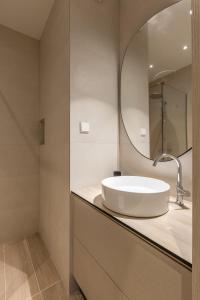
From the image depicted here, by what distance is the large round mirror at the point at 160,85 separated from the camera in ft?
3.43

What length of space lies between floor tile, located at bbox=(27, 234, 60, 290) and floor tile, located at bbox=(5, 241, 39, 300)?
0.04 meters

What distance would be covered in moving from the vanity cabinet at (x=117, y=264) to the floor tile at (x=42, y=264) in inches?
13.3

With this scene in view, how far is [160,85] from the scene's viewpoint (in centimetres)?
120

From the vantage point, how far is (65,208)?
53.7 inches

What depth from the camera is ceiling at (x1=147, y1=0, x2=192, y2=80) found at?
3.40ft

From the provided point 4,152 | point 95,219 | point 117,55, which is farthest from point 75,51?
point 4,152

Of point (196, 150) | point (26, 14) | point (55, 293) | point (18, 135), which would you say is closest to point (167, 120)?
point (196, 150)

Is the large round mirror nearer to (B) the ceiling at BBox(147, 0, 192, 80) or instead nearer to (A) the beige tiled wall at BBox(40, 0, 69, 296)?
(B) the ceiling at BBox(147, 0, 192, 80)

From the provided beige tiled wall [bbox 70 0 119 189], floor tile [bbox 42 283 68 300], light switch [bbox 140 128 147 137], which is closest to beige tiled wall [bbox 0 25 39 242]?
floor tile [bbox 42 283 68 300]

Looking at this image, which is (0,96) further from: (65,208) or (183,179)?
(183,179)

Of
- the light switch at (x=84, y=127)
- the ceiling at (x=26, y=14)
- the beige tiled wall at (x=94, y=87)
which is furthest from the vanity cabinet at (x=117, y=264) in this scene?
the ceiling at (x=26, y=14)

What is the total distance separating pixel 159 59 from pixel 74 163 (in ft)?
3.06

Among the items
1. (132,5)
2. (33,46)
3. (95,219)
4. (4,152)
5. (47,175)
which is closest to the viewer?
(95,219)

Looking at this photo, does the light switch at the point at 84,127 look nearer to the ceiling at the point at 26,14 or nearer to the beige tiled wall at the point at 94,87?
the beige tiled wall at the point at 94,87
